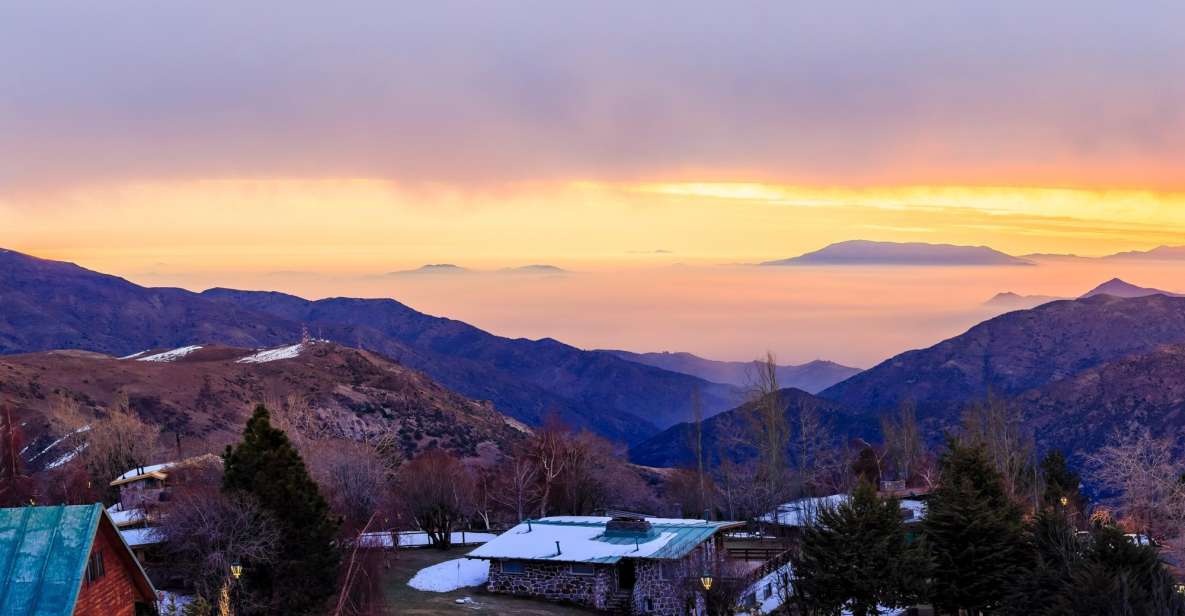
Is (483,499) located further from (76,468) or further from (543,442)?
(76,468)

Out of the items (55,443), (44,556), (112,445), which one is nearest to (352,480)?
(112,445)

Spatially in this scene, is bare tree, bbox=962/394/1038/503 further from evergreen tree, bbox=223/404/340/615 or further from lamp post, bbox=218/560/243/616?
lamp post, bbox=218/560/243/616

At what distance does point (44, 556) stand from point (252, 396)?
98.2 m

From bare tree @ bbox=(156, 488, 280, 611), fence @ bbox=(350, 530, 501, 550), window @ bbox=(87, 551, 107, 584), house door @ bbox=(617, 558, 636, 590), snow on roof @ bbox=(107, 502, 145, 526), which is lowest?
fence @ bbox=(350, 530, 501, 550)

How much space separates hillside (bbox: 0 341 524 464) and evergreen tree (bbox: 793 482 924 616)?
208 ft

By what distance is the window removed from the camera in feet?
64.9

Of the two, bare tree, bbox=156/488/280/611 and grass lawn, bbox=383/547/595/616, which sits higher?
bare tree, bbox=156/488/280/611

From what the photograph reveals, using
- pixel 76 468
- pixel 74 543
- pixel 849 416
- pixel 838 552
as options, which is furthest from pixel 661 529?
pixel 849 416

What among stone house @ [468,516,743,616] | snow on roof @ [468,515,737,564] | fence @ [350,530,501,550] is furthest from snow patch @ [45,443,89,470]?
stone house @ [468,516,743,616]

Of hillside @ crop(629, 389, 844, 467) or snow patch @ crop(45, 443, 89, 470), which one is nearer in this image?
snow patch @ crop(45, 443, 89, 470)

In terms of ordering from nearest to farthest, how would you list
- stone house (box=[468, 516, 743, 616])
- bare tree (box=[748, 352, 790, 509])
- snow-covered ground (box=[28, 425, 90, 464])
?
stone house (box=[468, 516, 743, 616]) < bare tree (box=[748, 352, 790, 509]) < snow-covered ground (box=[28, 425, 90, 464])

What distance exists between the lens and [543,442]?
66562 mm

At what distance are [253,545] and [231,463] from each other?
311cm

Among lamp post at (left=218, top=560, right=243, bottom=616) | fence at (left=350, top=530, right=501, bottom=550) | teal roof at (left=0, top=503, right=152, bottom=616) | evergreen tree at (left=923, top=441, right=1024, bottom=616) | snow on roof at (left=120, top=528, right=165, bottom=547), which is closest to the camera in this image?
lamp post at (left=218, top=560, right=243, bottom=616)
